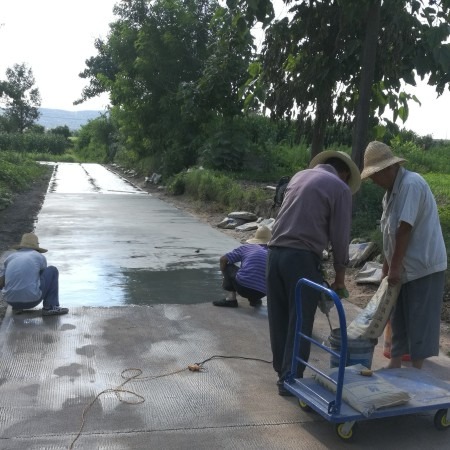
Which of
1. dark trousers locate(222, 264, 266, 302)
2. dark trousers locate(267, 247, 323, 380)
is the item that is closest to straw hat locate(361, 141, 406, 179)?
dark trousers locate(267, 247, 323, 380)

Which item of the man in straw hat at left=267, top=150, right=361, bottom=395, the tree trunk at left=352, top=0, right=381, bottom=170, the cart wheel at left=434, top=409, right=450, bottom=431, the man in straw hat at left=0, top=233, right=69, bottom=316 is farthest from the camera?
the tree trunk at left=352, top=0, right=381, bottom=170

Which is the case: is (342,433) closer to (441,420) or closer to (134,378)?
(441,420)

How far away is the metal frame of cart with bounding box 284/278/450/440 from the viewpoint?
3578 mm

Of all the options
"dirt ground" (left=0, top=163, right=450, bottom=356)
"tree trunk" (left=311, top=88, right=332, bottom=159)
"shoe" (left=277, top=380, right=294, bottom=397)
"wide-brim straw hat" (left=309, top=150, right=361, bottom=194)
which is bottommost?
"dirt ground" (left=0, top=163, right=450, bottom=356)

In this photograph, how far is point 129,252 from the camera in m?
9.82

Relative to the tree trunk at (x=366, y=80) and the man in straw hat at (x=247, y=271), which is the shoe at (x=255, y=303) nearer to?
the man in straw hat at (x=247, y=271)

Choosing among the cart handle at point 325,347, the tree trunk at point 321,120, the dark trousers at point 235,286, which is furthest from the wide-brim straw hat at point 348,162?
the tree trunk at point 321,120

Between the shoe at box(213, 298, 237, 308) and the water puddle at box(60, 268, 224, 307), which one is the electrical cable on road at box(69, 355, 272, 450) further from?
the water puddle at box(60, 268, 224, 307)

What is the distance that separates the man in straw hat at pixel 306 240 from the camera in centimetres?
418

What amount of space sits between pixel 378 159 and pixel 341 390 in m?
A: 1.73

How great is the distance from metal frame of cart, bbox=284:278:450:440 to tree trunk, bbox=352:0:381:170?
5943mm

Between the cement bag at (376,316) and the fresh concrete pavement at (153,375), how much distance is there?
602 mm

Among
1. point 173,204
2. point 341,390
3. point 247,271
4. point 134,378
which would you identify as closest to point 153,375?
point 134,378

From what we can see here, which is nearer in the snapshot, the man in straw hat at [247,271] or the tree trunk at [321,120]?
the man in straw hat at [247,271]
